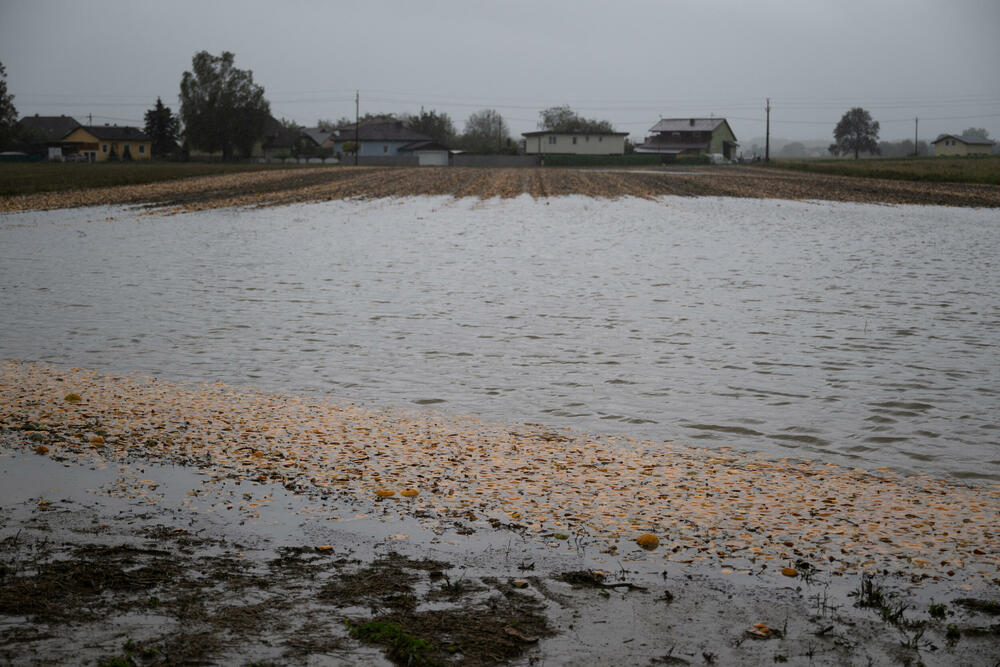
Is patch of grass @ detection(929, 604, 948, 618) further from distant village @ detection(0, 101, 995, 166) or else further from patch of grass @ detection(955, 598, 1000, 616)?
distant village @ detection(0, 101, 995, 166)

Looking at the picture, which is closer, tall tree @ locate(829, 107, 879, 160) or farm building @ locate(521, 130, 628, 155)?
farm building @ locate(521, 130, 628, 155)

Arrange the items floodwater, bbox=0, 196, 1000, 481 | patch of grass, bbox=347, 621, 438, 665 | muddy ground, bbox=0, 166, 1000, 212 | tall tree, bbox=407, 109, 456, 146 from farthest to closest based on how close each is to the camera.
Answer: tall tree, bbox=407, 109, 456, 146 → muddy ground, bbox=0, 166, 1000, 212 → floodwater, bbox=0, 196, 1000, 481 → patch of grass, bbox=347, 621, 438, 665

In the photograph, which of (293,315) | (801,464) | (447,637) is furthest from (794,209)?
(447,637)

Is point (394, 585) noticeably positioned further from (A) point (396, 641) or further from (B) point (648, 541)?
(B) point (648, 541)

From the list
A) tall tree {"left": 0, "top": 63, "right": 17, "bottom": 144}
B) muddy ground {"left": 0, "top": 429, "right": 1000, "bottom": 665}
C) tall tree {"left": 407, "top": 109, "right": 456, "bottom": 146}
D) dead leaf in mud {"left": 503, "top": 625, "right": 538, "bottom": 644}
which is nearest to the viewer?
muddy ground {"left": 0, "top": 429, "right": 1000, "bottom": 665}

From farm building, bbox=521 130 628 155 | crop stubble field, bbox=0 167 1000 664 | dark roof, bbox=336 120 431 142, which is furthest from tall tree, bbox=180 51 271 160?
crop stubble field, bbox=0 167 1000 664

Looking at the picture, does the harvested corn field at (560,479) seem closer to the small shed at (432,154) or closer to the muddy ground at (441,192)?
the muddy ground at (441,192)

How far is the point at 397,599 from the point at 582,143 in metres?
123

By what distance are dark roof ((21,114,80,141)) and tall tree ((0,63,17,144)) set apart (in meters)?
30.3

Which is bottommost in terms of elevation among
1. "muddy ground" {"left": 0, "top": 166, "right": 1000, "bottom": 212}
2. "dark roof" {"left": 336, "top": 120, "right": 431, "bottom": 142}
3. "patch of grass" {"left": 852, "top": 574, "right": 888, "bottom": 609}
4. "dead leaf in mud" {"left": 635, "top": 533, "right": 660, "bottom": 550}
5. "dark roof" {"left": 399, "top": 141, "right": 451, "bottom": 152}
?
"patch of grass" {"left": 852, "top": 574, "right": 888, "bottom": 609}

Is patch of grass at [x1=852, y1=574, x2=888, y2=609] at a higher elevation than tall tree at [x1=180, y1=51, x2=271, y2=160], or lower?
lower

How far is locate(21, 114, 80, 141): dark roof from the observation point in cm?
14388

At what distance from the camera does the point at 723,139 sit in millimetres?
139250

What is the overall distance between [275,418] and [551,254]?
12.5 m
